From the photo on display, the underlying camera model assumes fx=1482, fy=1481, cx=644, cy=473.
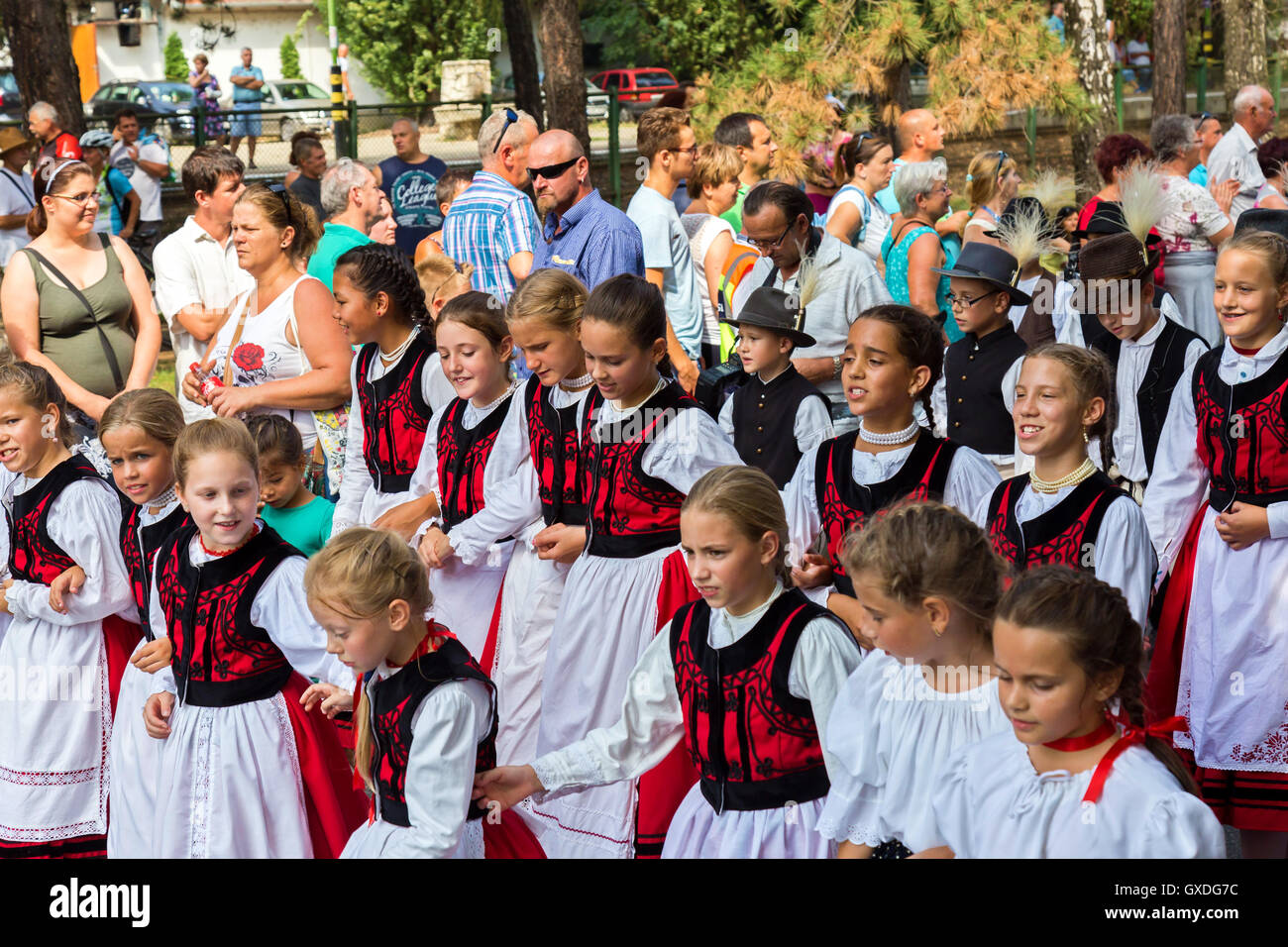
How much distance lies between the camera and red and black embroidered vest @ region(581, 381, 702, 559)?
13.6ft

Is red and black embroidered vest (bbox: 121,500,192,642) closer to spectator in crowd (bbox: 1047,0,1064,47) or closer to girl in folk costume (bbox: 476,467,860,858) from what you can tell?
girl in folk costume (bbox: 476,467,860,858)

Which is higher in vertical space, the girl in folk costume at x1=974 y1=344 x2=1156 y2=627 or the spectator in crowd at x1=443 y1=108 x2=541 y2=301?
the spectator in crowd at x1=443 y1=108 x2=541 y2=301

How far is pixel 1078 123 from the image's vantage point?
14.6 m

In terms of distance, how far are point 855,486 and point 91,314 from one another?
3.64 metres

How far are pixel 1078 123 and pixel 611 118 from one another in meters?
5.91

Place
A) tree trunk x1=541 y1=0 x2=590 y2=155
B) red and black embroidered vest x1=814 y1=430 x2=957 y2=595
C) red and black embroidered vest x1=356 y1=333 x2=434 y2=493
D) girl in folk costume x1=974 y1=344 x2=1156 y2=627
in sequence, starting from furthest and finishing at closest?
tree trunk x1=541 y1=0 x2=590 y2=155
red and black embroidered vest x1=356 y1=333 x2=434 y2=493
red and black embroidered vest x1=814 y1=430 x2=957 y2=595
girl in folk costume x1=974 y1=344 x2=1156 y2=627

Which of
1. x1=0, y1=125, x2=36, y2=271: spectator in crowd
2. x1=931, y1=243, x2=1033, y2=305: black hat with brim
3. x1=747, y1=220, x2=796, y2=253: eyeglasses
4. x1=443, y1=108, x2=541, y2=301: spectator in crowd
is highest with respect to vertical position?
x1=0, y1=125, x2=36, y2=271: spectator in crowd

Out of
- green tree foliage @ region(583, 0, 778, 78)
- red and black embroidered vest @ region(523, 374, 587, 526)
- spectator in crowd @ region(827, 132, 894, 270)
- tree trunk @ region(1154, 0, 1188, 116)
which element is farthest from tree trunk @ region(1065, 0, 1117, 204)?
red and black embroidered vest @ region(523, 374, 587, 526)

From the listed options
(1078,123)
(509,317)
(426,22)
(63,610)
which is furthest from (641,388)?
(426,22)

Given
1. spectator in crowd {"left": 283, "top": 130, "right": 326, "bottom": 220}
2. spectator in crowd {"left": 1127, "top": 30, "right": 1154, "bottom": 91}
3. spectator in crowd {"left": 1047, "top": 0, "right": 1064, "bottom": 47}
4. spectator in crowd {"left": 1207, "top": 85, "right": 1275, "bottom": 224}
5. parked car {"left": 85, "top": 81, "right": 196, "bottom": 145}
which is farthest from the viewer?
parked car {"left": 85, "top": 81, "right": 196, "bottom": 145}

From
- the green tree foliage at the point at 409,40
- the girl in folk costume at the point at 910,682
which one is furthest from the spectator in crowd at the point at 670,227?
the green tree foliage at the point at 409,40

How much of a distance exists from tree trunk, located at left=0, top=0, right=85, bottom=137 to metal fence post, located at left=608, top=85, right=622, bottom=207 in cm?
689

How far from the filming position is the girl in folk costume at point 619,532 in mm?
4098
